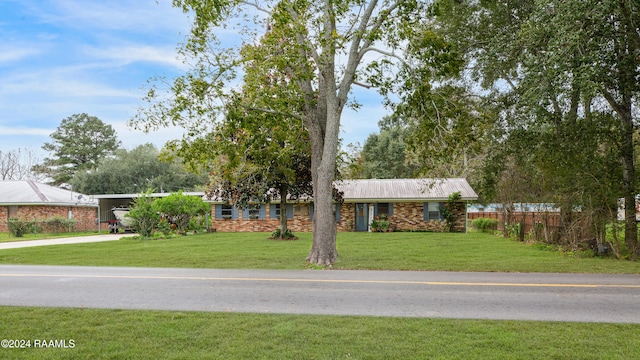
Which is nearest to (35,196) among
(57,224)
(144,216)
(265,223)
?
(57,224)

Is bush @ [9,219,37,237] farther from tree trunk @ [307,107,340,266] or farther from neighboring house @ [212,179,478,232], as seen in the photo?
tree trunk @ [307,107,340,266]

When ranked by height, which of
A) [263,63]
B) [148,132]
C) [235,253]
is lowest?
[235,253]

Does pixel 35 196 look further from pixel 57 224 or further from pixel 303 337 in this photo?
pixel 303 337

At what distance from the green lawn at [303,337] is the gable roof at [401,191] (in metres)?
23.9

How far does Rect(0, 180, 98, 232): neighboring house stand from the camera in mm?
34438

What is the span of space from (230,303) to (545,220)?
1591 centimetres

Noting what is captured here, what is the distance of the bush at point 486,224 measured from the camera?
107ft

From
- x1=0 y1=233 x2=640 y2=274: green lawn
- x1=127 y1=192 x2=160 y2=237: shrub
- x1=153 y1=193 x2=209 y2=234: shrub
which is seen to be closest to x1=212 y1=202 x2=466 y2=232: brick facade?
x1=153 y1=193 x2=209 y2=234: shrub

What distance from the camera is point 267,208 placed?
34000 millimetres

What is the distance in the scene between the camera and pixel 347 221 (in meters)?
33.3

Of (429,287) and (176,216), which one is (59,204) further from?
(429,287)

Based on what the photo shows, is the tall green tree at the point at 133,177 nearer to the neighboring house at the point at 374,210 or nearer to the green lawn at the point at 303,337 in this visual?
the neighboring house at the point at 374,210

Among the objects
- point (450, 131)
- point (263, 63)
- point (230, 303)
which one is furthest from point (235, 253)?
point (230, 303)

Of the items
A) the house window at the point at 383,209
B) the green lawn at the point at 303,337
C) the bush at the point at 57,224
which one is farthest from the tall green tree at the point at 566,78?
the bush at the point at 57,224
